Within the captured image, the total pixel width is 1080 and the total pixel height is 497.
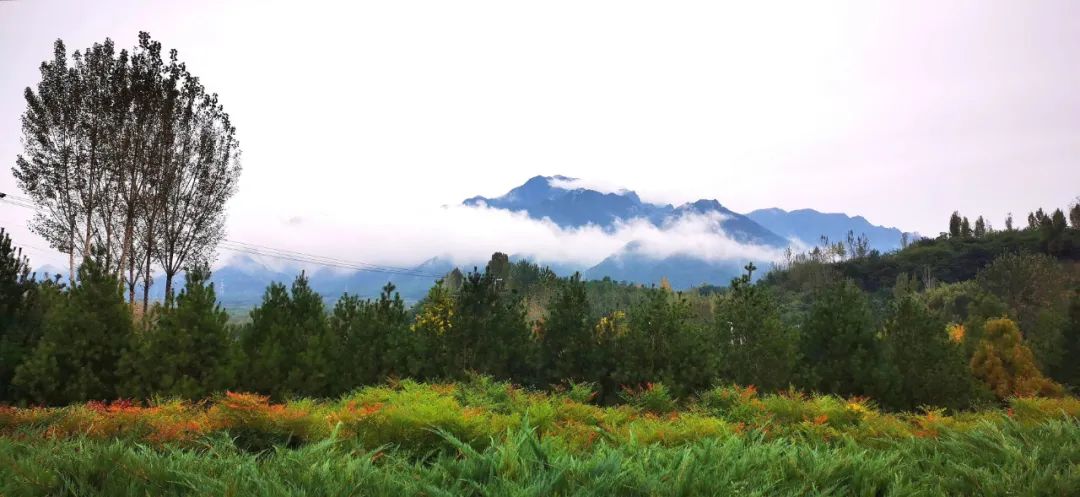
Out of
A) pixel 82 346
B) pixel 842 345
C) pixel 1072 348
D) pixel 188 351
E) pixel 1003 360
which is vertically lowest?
pixel 1003 360

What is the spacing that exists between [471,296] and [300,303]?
137 inches

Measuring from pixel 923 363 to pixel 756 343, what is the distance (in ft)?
10.8

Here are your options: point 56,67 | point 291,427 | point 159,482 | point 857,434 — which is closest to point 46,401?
point 291,427

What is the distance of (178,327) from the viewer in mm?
9711

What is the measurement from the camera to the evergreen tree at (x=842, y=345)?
436 inches

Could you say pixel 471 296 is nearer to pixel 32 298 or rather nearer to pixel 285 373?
pixel 285 373

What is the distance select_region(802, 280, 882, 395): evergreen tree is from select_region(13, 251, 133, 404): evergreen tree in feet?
41.0

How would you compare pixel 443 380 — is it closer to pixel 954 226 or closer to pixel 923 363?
pixel 923 363

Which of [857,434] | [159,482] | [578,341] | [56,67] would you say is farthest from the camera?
[56,67]

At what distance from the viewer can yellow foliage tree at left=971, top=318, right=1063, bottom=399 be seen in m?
15.5

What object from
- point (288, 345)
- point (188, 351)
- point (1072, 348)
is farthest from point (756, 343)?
point (1072, 348)

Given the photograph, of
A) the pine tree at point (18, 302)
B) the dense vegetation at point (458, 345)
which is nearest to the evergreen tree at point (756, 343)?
the dense vegetation at point (458, 345)

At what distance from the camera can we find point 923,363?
37.1 feet

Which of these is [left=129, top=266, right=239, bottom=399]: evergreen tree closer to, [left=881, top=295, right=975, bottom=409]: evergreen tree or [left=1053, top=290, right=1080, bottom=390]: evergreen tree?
[left=881, top=295, right=975, bottom=409]: evergreen tree
